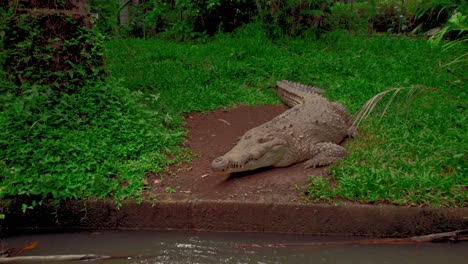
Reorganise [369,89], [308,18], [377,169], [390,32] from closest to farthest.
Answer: [377,169] < [369,89] < [308,18] < [390,32]

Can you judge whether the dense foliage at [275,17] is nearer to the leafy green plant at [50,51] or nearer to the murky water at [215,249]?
the leafy green plant at [50,51]

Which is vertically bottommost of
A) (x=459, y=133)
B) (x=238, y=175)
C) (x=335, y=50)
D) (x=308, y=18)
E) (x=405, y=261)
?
(x=405, y=261)

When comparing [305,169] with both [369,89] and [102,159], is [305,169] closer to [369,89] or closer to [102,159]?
[102,159]

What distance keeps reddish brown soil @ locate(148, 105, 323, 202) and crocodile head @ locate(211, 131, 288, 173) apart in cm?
13

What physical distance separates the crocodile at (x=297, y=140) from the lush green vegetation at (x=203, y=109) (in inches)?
10.9

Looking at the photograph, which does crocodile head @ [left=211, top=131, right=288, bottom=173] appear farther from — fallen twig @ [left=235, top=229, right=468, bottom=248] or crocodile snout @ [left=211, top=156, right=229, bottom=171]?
fallen twig @ [left=235, top=229, right=468, bottom=248]

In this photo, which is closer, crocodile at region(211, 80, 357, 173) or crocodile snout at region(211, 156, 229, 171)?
crocodile snout at region(211, 156, 229, 171)

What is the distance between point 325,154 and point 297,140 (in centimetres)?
35

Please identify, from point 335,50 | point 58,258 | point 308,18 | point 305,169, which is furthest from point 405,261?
point 308,18

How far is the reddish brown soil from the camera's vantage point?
4.06 metres

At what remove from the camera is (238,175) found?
4.50 m

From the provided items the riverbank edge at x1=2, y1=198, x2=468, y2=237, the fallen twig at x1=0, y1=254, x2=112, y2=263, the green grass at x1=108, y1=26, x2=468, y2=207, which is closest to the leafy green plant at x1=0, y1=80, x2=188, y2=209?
the riverbank edge at x1=2, y1=198, x2=468, y2=237

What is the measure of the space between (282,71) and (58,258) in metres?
5.02

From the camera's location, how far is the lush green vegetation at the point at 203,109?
402 centimetres
